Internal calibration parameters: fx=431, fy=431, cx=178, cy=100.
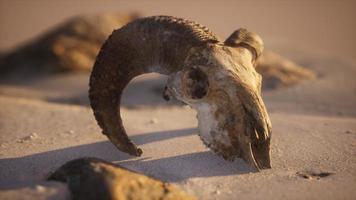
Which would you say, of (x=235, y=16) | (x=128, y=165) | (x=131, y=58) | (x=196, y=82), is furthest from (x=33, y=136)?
(x=235, y=16)

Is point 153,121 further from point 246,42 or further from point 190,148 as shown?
point 246,42

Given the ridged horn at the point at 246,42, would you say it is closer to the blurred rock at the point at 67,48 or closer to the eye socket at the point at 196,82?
the eye socket at the point at 196,82

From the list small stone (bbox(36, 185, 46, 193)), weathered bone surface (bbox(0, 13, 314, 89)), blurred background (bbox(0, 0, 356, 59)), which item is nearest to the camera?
small stone (bbox(36, 185, 46, 193))

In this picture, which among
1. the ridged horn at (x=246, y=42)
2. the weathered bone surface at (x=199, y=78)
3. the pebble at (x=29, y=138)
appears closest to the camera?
the weathered bone surface at (x=199, y=78)

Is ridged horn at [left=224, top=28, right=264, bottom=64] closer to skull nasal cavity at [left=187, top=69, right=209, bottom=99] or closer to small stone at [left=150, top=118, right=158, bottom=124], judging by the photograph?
skull nasal cavity at [left=187, top=69, right=209, bottom=99]

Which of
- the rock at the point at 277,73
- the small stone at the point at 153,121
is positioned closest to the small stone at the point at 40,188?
the small stone at the point at 153,121

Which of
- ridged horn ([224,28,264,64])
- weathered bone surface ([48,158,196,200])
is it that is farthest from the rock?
weathered bone surface ([48,158,196,200])

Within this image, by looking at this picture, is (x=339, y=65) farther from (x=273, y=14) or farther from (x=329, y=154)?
(x=273, y=14)
